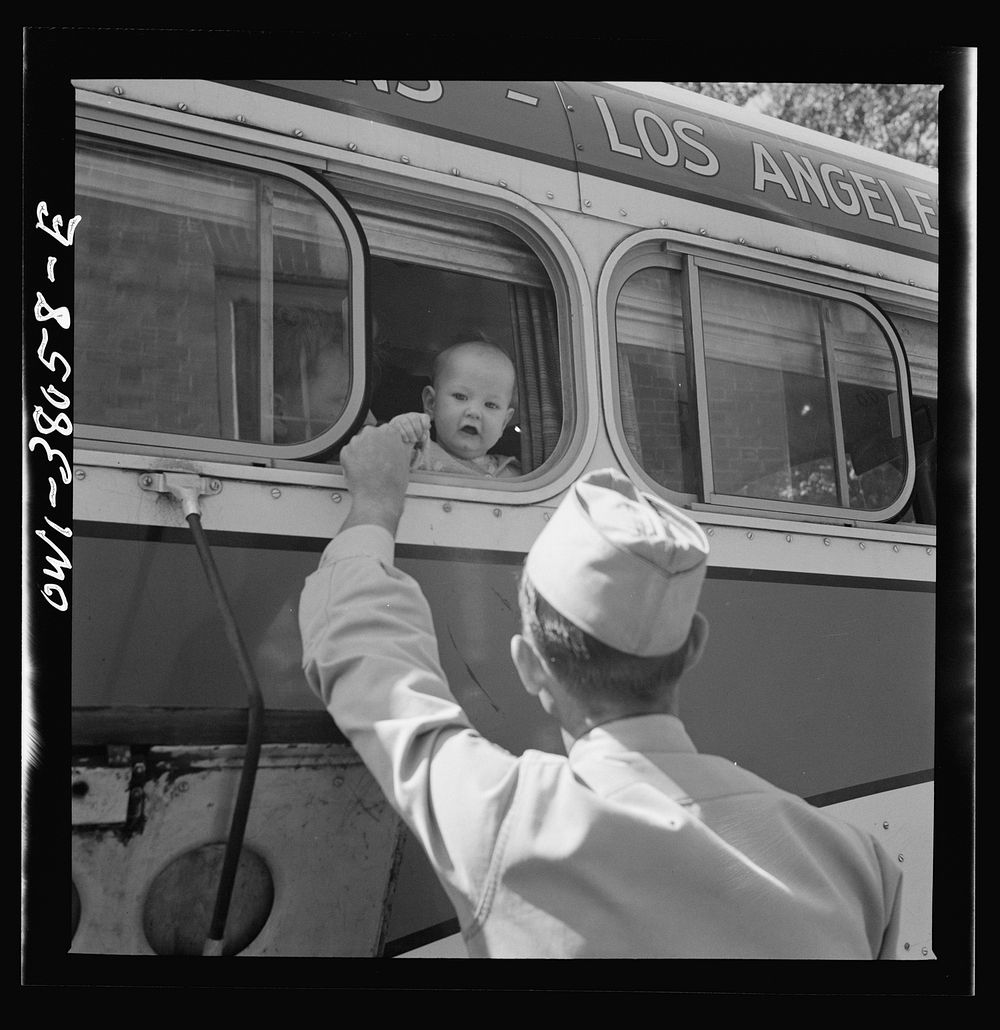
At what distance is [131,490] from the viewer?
1.98 m

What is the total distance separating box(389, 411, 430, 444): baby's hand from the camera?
7.00 ft

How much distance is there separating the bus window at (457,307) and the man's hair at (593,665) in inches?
15.0

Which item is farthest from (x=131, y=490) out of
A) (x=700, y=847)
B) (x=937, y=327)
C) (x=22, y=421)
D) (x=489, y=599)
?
(x=937, y=327)

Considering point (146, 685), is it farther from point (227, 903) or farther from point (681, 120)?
point (681, 120)

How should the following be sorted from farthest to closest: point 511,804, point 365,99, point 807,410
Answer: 1. point 807,410
2. point 365,99
3. point 511,804

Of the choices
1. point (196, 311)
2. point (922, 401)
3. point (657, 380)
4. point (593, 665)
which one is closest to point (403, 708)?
point (593, 665)

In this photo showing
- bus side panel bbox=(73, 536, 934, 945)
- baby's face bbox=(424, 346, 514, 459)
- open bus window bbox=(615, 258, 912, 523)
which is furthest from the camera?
open bus window bbox=(615, 258, 912, 523)

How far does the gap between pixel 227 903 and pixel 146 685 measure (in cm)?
43

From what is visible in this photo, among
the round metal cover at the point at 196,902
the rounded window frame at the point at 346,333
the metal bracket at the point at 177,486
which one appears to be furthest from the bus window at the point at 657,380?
the round metal cover at the point at 196,902

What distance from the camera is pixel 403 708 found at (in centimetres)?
193

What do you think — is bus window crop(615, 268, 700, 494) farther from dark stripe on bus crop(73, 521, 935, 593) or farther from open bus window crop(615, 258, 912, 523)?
dark stripe on bus crop(73, 521, 935, 593)

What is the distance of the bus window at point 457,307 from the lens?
2.18m

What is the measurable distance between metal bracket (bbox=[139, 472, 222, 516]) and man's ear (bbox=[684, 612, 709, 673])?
1017 millimetres

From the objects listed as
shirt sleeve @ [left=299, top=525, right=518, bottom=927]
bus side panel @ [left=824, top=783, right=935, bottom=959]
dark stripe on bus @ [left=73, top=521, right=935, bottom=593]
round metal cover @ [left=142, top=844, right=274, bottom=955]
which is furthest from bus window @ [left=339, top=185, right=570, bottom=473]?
bus side panel @ [left=824, top=783, right=935, bottom=959]
